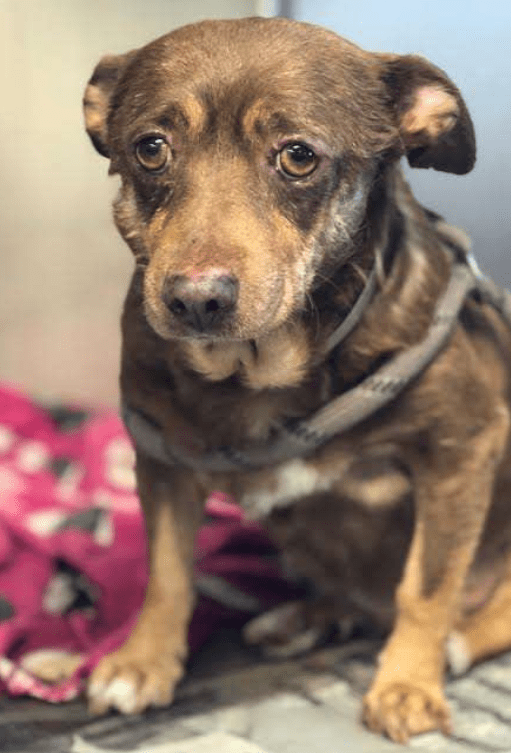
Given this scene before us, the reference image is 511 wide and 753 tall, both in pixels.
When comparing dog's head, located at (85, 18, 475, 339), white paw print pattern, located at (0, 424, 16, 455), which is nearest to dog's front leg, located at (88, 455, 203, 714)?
dog's head, located at (85, 18, 475, 339)

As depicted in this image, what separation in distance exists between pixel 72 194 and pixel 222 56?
132 cm

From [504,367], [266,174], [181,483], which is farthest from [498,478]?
[266,174]

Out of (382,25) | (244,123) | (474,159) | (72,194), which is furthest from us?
(72,194)

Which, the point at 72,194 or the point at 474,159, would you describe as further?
the point at 72,194

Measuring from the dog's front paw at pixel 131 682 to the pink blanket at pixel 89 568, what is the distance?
0.20 feet

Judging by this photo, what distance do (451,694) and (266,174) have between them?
85cm

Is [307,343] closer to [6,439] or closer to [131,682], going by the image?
[131,682]

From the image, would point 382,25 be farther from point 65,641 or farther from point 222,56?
point 65,641

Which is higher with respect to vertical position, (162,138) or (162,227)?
(162,138)

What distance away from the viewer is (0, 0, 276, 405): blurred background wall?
2.76m

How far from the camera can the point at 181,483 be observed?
6.55 feet

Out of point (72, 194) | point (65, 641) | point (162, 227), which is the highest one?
point (162, 227)

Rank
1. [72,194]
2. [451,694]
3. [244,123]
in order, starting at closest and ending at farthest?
[244,123], [451,694], [72,194]

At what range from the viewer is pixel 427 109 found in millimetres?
1734
